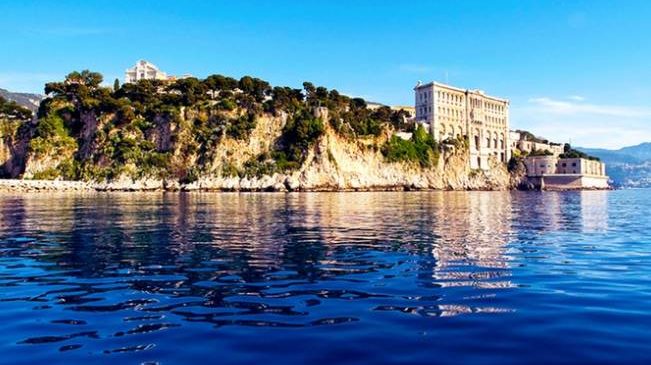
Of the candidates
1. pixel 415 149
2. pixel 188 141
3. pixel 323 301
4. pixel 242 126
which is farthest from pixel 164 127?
pixel 323 301

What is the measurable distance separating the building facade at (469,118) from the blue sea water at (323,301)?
12642cm

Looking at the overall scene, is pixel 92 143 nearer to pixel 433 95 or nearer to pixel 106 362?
pixel 433 95

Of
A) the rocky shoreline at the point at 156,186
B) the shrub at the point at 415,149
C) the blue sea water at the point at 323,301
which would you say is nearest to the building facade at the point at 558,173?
the shrub at the point at 415,149

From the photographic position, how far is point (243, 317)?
8.36m

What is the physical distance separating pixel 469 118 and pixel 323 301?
150 m

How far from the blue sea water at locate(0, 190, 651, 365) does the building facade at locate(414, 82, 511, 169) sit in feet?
415

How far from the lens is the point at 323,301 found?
952cm

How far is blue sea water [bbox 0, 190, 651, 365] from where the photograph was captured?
6.68 metres

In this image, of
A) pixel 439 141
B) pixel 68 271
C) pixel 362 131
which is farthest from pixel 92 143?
pixel 68 271

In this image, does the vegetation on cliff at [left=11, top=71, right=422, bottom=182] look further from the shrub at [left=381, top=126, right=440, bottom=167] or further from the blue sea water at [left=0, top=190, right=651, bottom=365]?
the blue sea water at [left=0, top=190, right=651, bottom=365]

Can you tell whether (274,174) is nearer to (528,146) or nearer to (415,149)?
(415,149)

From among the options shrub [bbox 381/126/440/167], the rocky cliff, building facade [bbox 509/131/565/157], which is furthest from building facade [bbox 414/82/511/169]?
the rocky cliff

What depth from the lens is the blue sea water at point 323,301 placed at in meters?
6.68

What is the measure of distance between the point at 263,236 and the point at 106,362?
14033 millimetres
